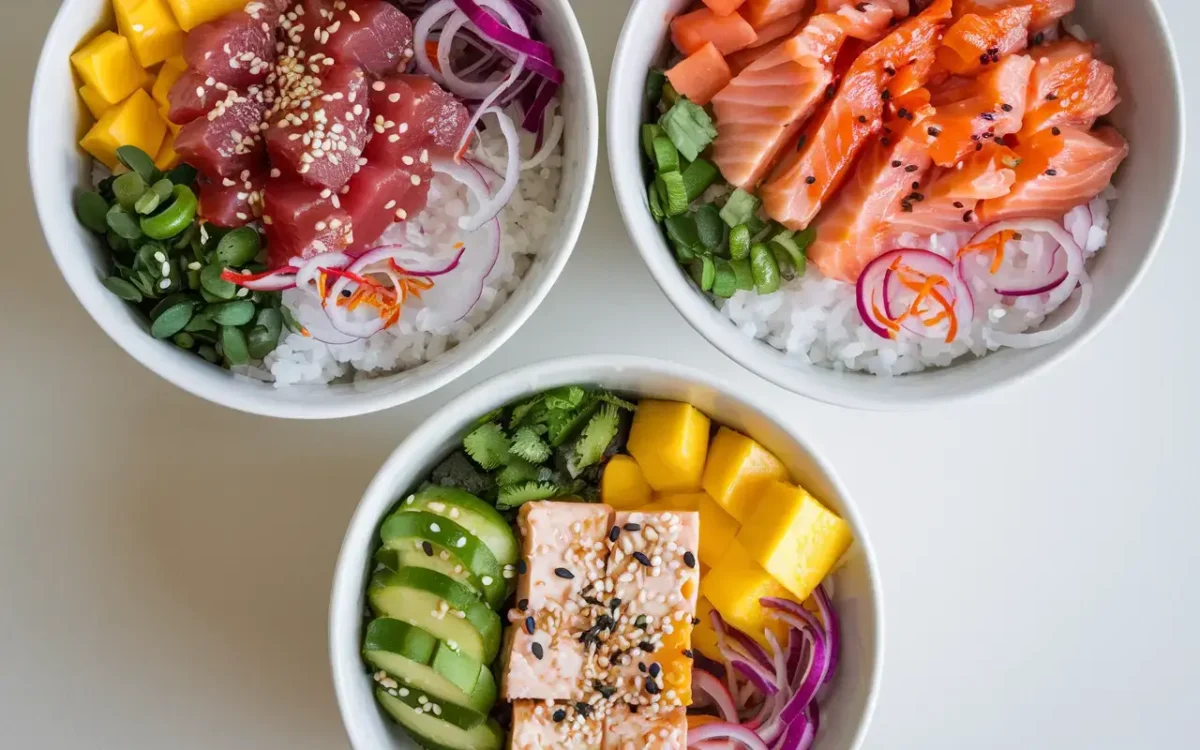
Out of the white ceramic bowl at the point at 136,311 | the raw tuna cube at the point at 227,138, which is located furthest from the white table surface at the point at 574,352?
the raw tuna cube at the point at 227,138

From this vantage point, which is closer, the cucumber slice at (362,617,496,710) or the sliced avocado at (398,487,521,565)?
the cucumber slice at (362,617,496,710)

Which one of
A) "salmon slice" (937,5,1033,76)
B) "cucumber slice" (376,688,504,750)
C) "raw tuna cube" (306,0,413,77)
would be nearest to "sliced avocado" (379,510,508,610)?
"cucumber slice" (376,688,504,750)

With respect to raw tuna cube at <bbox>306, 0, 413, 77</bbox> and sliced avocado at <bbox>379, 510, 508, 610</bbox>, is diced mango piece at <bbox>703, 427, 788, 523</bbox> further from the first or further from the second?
raw tuna cube at <bbox>306, 0, 413, 77</bbox>

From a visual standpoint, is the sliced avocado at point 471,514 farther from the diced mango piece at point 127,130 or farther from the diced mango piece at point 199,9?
the diced mango piece at point 199,9

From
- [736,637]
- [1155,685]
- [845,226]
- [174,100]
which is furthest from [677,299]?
[1155,685]

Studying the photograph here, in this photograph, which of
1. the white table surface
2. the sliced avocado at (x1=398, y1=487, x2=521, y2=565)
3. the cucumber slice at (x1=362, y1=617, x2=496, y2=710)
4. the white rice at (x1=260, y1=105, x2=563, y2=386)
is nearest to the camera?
the cucumber slice at (x1=362, y1=617, x2=496, y2=710)

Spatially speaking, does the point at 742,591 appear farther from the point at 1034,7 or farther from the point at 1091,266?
the point at 1034,7
